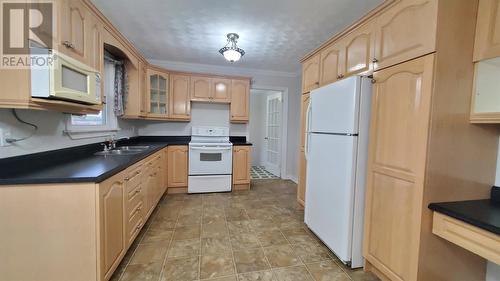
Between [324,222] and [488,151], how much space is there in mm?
1310

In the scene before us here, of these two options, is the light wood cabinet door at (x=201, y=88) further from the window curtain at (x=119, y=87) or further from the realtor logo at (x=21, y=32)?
the realtor logo at (x=21, y=32)

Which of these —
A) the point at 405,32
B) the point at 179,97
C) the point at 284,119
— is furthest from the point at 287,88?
the point at 405,32

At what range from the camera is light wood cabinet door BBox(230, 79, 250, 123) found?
4.05m

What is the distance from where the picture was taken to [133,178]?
1.96 metres

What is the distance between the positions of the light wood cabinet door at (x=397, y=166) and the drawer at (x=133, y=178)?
205 cm

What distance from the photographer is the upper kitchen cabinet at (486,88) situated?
132 cm

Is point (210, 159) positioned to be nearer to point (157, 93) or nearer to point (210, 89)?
point (210, 89)

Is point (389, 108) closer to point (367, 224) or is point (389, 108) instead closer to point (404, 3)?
point (404, 3)

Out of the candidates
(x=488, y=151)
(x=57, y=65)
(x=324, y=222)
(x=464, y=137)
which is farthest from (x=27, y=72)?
(x=488, y=151)

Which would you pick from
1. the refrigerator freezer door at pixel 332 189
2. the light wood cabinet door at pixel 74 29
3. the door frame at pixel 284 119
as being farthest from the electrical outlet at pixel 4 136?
the door frame at pixel 284 119

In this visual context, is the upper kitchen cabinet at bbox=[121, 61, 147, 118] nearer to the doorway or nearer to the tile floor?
the tile floor

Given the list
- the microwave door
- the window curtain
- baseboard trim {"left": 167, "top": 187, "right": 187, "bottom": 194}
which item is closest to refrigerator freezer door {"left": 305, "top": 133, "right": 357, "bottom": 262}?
the microwave door

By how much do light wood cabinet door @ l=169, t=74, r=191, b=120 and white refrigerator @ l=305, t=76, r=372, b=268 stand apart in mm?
2615

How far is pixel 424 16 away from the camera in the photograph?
130 centimetres
